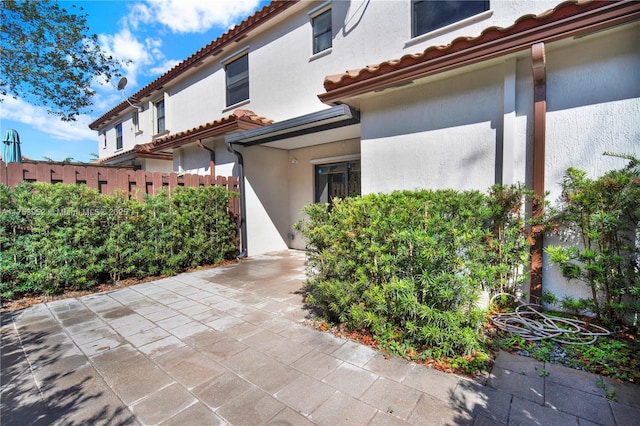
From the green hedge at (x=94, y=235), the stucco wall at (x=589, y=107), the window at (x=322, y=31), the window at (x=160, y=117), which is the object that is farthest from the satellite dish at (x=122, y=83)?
the stucco wall at (x=589, y=107)

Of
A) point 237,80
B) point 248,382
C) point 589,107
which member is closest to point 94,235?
point 248,382

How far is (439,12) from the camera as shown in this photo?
555cm

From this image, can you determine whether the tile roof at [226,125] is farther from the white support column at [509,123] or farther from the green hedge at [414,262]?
the white support column at [509,123]

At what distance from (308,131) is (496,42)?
4075mm

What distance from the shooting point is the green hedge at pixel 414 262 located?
2.98m

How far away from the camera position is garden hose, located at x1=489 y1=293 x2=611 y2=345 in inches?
130

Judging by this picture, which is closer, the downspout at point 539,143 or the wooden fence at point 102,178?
the downspout at point 539,143

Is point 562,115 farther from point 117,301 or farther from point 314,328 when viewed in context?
point 117,301

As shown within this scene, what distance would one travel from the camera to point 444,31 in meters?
5.37

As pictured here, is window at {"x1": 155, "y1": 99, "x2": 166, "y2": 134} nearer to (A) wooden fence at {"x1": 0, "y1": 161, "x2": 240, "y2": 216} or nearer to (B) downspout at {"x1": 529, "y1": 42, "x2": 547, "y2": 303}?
(A) wooden fence at {"x1": 0, "y1": 161, "x2": 240, "y2": 216}

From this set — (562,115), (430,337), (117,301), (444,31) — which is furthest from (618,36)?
(117,301)

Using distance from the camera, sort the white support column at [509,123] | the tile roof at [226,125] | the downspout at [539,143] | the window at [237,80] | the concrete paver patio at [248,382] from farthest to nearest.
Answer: the window at [237,80], the tile roof at [226,125], the white support column at [509,123], the downspout at [539,143], the concrete paver patio at [248,382]

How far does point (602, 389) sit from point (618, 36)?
13.3 ft

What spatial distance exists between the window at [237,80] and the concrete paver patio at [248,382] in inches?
305
